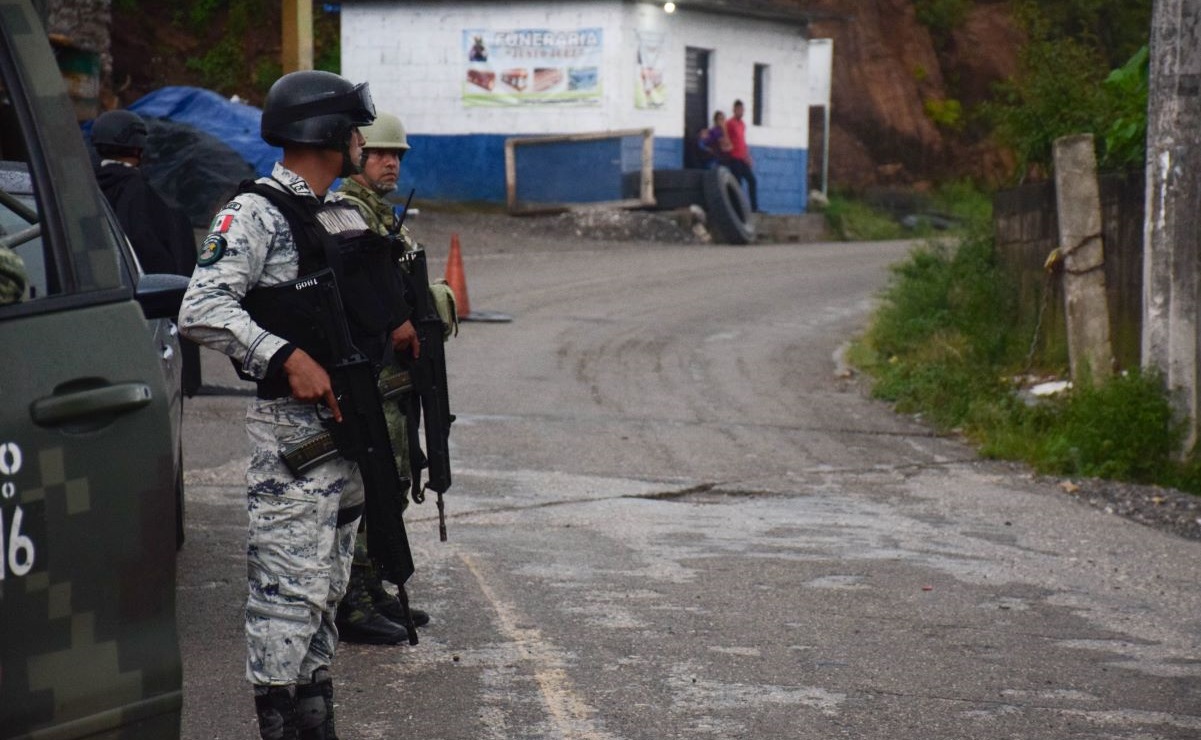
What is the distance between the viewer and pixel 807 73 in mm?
34812

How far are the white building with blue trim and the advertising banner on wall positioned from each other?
0.02 metres

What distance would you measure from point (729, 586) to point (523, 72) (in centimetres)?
2343

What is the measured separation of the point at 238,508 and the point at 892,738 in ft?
14.1

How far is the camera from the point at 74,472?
9.42 ft

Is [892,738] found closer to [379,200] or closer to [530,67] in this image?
[379,200]

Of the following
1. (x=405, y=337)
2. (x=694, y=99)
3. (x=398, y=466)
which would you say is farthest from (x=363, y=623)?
(x=694, y=99)

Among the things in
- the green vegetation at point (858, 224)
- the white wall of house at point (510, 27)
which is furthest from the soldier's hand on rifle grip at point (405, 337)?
the green vegetation at point (858, 224)

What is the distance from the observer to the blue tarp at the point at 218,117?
853 inches

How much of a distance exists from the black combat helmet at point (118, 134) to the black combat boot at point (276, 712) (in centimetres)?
443

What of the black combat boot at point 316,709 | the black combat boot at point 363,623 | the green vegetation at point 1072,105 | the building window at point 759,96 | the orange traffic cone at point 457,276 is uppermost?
the building window at point 759,96

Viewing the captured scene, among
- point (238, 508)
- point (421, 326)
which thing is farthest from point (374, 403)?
point (238, 508)

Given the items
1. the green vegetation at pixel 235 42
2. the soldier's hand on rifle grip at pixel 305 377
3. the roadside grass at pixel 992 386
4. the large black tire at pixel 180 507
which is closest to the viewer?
the soldier's hand on rifle grip at pixel 305 377

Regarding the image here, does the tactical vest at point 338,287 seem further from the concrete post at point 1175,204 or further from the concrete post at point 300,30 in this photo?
the concrete post at point 300,30

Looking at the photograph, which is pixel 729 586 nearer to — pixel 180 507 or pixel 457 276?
pixel 180 507
